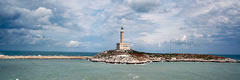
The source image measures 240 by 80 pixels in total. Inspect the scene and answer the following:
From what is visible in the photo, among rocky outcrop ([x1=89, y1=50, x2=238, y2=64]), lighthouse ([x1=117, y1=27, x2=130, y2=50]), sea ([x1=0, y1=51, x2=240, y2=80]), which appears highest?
Result: lighthouse ([x1=117, y1=27, x2=130, y2=50])

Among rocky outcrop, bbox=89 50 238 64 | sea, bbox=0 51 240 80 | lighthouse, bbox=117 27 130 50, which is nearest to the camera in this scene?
sea, bbox=0 51 240 80

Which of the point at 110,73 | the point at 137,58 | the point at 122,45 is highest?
the point at 122,45

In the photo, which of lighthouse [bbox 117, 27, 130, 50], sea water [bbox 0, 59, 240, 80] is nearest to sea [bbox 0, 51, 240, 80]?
sea water [bbox 0, 59, 240, 80]

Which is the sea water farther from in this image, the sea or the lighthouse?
the lighthouse

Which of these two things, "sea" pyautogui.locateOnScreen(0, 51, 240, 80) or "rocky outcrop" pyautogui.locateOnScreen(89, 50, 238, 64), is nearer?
"sea" pyautogui.locateOnScreen(0, 51, 240, 80)

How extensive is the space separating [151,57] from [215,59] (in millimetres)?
33345

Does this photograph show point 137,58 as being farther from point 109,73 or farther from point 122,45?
point 109,73

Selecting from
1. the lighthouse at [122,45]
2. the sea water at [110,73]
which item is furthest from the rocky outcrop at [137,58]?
the sea water at [110,73]

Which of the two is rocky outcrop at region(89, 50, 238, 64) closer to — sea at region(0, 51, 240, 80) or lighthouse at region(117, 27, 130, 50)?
lighthouse at region(117, 27, 130, 50)

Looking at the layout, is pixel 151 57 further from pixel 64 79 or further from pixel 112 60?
pixel 64 79

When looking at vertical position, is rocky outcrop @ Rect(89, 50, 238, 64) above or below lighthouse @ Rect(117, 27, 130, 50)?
below

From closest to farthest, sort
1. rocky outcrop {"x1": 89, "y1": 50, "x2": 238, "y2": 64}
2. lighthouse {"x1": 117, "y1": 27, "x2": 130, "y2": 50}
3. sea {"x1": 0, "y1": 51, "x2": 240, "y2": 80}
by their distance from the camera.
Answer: sea {"x1": 0, "y1": 51, "x2": 240, "y2": 80}
rocky outcrop {"x1": 89, "y1": 50, "x2": 238, "y2": 64}
lighthouse {"x1": 117, "y1": 27, "x2": 130, "y2": 50}

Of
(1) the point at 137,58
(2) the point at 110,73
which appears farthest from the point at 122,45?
(2) the point at 110,73

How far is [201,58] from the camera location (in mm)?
98000
